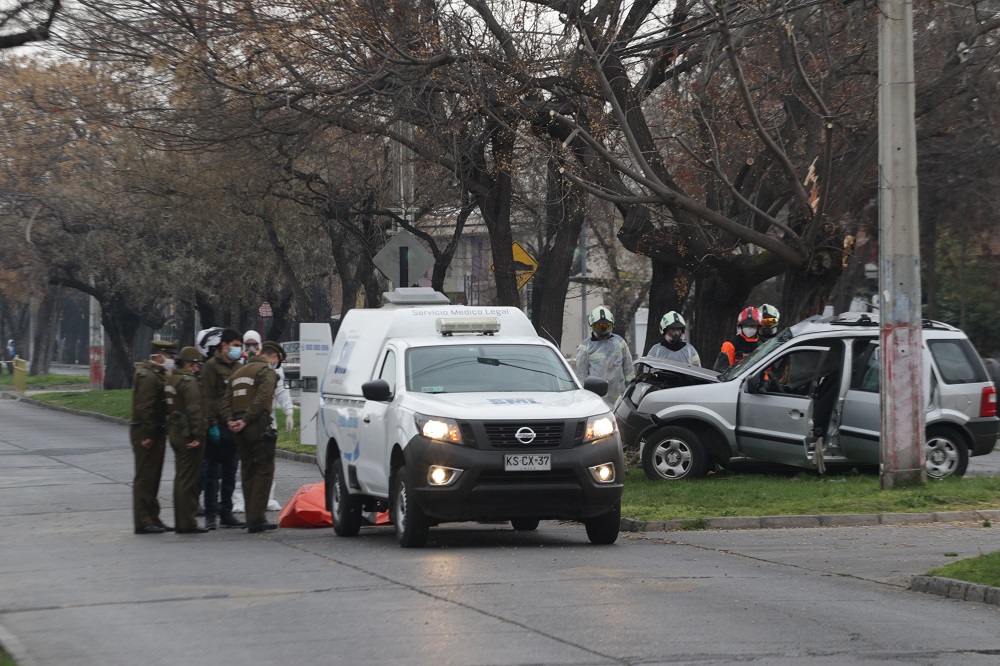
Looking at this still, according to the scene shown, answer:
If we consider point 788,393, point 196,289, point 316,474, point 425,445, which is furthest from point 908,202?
point 196,289

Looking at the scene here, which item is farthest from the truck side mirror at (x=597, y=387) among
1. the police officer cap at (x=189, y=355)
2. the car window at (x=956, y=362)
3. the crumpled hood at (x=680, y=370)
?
the car window at (x=956, y=362)

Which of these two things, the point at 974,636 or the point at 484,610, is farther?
the point at 484,610

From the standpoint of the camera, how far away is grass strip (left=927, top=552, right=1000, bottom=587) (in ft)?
31.3

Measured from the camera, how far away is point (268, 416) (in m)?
13.7

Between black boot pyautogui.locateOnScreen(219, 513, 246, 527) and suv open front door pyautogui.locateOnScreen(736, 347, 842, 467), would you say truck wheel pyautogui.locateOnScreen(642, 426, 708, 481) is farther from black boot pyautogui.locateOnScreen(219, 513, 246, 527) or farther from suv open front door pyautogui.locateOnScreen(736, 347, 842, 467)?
black boot pyautogui.locateOnScreen(219, 513, 246, 527)

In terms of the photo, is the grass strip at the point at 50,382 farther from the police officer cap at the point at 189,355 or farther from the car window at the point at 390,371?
the car window at the point at 390,371

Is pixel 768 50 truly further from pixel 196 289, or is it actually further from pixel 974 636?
pixel 196 289

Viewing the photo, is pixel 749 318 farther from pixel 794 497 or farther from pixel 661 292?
pixel 661 292

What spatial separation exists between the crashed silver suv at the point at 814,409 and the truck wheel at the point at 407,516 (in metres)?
5.39

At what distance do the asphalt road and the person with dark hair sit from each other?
0.41 m

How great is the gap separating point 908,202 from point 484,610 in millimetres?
8661

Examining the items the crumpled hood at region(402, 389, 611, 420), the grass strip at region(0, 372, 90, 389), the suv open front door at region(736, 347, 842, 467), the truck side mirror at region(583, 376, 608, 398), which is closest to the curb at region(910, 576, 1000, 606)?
the crumpled hood at region(402, 389, 611, 420)

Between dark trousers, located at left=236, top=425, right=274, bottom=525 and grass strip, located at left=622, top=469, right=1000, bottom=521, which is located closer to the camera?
dark trousers, located at left=236, top=425, right=274, bottom=525

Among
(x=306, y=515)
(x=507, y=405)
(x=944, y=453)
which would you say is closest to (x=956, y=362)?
(x=944, y=453)
